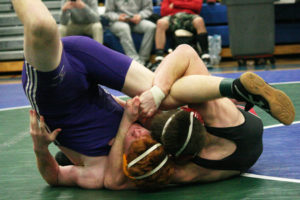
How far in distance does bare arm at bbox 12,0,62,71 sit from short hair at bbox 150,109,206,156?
59 cm

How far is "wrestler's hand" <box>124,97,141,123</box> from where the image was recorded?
272cm

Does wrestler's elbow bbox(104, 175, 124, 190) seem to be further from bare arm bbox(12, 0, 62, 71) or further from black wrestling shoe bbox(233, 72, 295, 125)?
black wrestling shoe bbox(233, 72, 295, 125)

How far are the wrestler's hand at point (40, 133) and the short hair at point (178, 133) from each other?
520 millimetres

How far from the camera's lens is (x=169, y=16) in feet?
27.0

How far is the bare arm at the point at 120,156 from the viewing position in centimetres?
269

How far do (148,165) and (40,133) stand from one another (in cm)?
56

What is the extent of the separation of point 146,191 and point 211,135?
1.50ft

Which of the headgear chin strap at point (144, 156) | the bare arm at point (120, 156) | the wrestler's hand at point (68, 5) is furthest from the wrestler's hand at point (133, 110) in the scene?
the wrestler's hand at point (68, 5)

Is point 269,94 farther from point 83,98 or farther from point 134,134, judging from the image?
point 83,98

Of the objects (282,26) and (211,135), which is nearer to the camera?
(211,135)

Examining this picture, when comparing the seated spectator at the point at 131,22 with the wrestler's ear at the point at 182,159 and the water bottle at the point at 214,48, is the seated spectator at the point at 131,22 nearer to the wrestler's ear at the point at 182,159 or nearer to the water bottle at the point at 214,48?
the water bottle at the point at 214,48

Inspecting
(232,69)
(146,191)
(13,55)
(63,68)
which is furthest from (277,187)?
(13,55)

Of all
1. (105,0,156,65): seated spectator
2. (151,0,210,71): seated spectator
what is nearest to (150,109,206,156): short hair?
(151,0,210,71): seated spectator

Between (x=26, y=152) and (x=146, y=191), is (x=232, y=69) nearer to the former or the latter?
(x=26, y=152)
